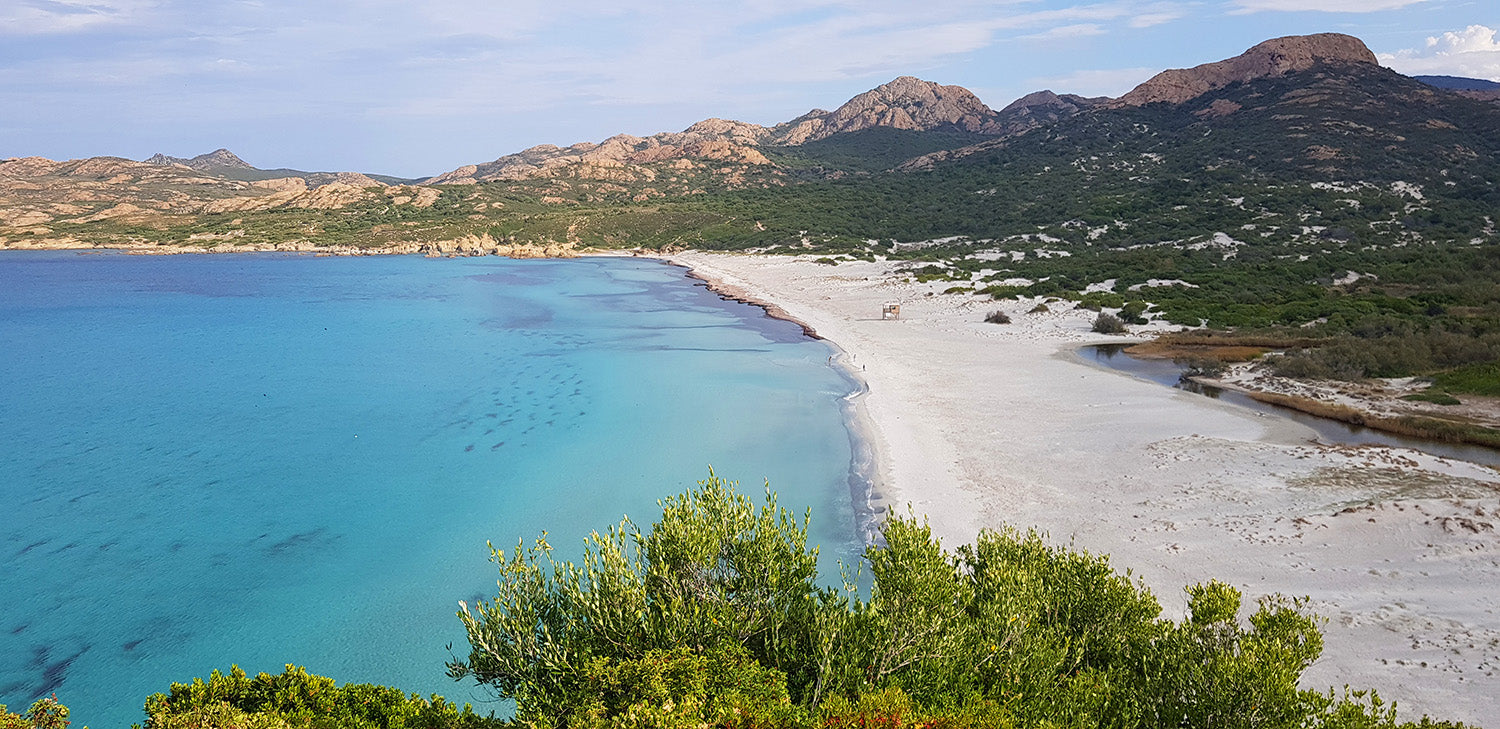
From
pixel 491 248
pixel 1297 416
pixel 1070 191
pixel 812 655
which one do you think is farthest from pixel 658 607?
pixel 491 248

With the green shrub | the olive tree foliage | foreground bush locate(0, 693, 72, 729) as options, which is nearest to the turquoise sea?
the olive tree foliage

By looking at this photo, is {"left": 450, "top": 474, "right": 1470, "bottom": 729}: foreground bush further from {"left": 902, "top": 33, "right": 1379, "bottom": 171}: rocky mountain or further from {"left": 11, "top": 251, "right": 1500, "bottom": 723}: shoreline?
{"left": 902, "top": 33, "right": 1379, "bottom": 171}: rocky mountain

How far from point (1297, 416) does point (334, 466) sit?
3972 cm

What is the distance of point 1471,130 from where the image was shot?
355 feet

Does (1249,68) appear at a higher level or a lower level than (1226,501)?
higher

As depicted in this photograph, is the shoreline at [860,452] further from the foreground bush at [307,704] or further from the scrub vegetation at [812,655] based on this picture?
the foreground bush at [307,704]

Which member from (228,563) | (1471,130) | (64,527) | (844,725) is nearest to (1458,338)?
(844,725)

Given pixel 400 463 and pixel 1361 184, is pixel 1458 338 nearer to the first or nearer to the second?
pixel 400 463

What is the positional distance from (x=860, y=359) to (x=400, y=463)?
85.4 ft

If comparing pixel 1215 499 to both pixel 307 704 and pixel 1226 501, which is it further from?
pixel 307 704

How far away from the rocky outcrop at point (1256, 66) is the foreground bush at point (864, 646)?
562ft

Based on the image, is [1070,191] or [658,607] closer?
[658,607]

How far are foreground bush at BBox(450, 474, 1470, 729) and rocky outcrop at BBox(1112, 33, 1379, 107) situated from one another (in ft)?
562

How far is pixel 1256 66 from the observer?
5832 inches
